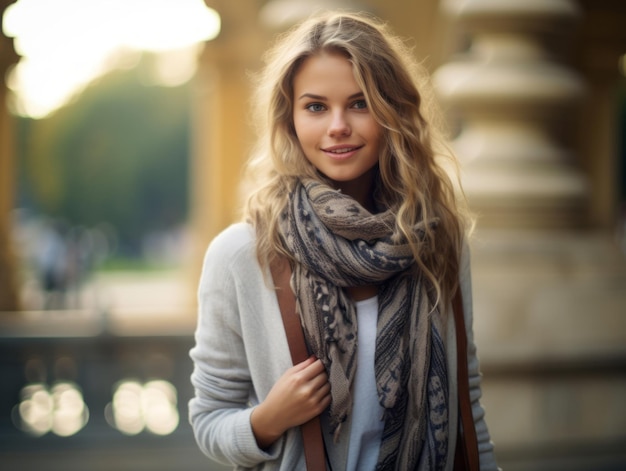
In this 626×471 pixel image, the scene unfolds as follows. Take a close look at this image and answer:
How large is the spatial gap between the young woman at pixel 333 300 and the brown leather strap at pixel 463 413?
0.09 feet

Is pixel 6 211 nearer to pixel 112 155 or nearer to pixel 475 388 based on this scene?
pixel 475 388

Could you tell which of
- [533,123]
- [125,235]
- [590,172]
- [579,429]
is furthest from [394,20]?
[125,235]

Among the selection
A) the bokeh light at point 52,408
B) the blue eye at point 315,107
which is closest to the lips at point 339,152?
the blue eye at point 315,107

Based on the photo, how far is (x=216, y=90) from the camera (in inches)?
606

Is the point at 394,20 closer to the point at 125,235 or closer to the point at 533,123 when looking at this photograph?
the point at 533,123

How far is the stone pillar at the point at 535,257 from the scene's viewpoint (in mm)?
4359

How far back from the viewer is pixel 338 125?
2205 millimetres

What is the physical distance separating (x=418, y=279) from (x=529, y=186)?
2.83 meters

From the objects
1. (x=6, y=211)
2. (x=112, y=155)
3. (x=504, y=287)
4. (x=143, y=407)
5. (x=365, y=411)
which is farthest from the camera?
(x=112, y=155)

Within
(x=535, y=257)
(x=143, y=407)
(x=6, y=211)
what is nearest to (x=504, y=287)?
(x=535, y=257)

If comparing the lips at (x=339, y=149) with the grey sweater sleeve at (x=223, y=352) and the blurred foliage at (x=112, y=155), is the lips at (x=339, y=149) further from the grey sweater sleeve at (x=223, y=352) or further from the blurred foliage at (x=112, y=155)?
the blurred foliage at (x=112, y=155)

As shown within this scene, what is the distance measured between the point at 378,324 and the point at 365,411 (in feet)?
0.79

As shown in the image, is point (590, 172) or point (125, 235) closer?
point (590, 172)

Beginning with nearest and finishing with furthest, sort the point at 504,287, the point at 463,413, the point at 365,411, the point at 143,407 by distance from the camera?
the point at 365,411 < the point at 463,413 < the point at 504,287 < the point at 143,407
